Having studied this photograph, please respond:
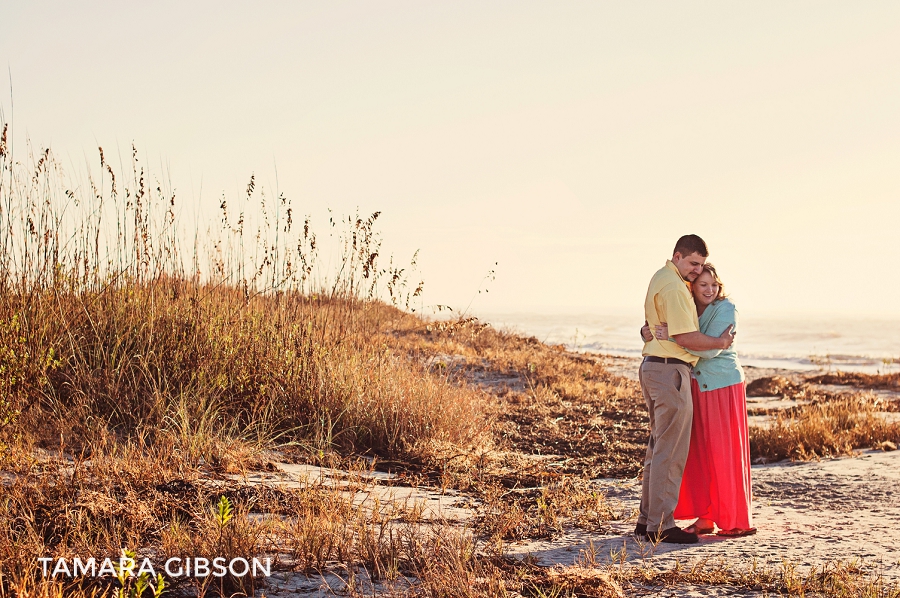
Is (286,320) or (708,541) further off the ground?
(286,320)

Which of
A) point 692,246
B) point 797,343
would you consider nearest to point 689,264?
point 692,246

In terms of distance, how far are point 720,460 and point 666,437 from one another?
423mm

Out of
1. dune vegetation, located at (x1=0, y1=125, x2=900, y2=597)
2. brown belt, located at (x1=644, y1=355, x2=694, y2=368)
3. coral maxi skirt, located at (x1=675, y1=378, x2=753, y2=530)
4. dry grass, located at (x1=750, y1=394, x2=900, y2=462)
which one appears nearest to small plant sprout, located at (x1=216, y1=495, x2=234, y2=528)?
dune vegetation, located at (x1=0, y1=125, x2=900, y2=597)

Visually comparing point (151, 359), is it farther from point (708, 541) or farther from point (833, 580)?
point (833, 580)

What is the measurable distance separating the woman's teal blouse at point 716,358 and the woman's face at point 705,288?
0.05 meters

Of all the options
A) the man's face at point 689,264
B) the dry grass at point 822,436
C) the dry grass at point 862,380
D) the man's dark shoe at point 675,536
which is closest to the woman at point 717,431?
the man's face at point 689,264

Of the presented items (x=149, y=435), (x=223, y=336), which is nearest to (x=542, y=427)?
(x=223, y=336)

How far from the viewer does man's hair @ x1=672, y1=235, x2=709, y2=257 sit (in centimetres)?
500

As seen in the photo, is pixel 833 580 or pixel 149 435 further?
pixel 149 435

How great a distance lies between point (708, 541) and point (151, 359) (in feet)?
16.4

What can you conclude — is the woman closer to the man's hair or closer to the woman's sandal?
the woman's sandal

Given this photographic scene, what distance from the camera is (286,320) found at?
7.86m

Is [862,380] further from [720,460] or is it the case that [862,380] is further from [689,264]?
[689,264]

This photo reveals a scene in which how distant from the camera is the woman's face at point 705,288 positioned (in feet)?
16.9
